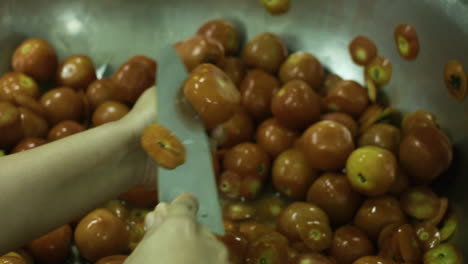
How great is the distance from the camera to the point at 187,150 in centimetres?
101

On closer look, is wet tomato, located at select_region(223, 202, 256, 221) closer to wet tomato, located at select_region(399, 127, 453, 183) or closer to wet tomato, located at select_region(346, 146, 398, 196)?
wet tomato, located at select_region(346, 146, 398, 196)

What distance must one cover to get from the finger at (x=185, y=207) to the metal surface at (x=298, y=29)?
72cm

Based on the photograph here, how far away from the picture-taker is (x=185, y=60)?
1.52 m

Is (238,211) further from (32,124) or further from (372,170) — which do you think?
(32,124)

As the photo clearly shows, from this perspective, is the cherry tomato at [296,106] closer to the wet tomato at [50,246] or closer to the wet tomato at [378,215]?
the wet tomato at [378,215]

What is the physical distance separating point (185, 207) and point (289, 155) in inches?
25.1

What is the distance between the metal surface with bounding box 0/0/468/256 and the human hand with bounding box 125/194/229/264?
0.75m

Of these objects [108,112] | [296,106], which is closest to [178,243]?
[296,106]

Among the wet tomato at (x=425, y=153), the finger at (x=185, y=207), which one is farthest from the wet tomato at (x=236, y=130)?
the finger at (x=185, y=207)

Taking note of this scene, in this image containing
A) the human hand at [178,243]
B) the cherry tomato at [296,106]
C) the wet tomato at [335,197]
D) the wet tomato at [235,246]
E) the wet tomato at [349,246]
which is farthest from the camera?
the cherry tomato at [296,106]

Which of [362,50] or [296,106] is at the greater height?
[362,50]

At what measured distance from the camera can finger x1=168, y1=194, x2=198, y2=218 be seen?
0.77 m

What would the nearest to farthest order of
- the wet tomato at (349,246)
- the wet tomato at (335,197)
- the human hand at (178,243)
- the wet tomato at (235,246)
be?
the human hand at (178,243) → the wet tomato at (235,246) → the wet tomato at (349,246) → the wet tomato at (335,197)

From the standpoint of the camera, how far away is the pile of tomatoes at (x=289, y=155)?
1177 mm
